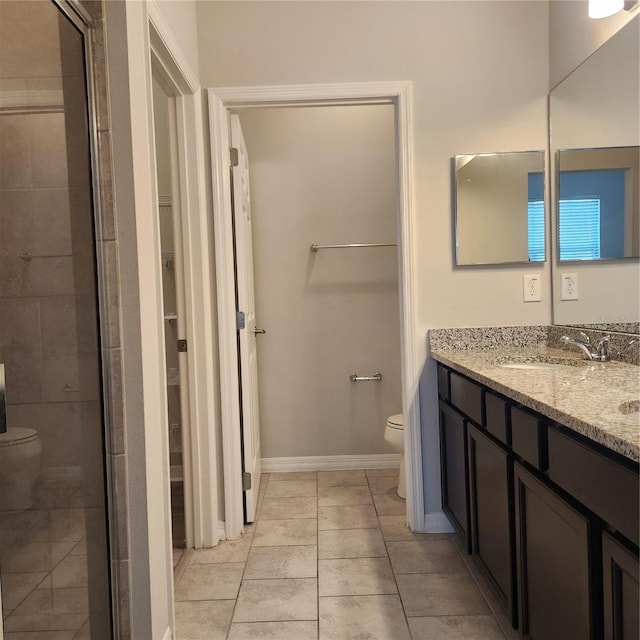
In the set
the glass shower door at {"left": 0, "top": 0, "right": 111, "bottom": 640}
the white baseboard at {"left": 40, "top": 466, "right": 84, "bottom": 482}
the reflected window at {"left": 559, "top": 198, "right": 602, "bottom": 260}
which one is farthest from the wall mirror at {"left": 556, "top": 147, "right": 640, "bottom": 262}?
the white baseboard at {"left": 40, "top": 466, "right": 84, "bottom": 482}

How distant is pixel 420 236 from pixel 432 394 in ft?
2.45

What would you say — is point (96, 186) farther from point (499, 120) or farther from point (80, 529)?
point (499, 120)

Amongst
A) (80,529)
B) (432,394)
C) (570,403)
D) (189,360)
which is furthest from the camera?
(432,394)

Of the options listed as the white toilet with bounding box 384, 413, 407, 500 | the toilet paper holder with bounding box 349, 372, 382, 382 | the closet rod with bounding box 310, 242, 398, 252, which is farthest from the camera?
the toilet paper holder with bounding box 349, 372, 382, 382

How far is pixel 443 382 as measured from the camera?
2.41 meters

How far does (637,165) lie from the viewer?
5.95 ft

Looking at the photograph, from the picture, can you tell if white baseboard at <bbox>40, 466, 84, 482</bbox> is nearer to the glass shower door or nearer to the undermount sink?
the glass shower door

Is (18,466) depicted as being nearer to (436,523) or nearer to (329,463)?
(436,523)

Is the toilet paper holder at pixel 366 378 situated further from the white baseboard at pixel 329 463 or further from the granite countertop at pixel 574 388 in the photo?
the granite countertop at pixel 574 388

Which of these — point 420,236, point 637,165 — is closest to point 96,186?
point 420,236

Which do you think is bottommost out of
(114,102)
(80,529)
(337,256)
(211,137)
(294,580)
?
(294,580)

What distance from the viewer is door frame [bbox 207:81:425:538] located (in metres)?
2.48

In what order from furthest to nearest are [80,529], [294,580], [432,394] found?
[432,394]
[294,580]
[80,529]

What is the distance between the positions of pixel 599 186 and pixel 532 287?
1.93 feet
